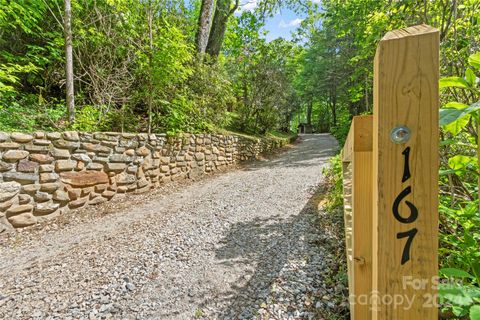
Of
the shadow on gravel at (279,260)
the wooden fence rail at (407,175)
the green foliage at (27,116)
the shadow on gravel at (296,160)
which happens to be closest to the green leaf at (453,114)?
the wooden fence rail at (407,175)

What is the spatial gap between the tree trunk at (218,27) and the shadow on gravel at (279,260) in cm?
674

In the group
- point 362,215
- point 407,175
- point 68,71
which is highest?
point 68,71

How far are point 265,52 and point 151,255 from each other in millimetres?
8993

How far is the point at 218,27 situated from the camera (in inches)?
323

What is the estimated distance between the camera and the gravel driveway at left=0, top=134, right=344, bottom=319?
1.72m

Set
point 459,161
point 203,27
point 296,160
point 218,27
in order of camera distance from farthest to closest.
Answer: point 218,27, point 296,160, point 203,27, point 459,161

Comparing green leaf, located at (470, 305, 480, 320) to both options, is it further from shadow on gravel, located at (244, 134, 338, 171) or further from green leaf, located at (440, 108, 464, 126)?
shadow on gravel, located at (244, 134, 338, 171)

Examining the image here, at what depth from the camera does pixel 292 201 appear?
155 inches

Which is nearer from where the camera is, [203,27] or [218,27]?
[203,27]

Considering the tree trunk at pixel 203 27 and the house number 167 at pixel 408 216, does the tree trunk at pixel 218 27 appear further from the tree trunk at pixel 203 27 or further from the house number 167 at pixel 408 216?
the house number 167 at pixel 408 216

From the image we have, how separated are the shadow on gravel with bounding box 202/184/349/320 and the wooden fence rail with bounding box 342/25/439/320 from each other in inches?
47.6

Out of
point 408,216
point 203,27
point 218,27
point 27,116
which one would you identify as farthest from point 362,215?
point 218,27

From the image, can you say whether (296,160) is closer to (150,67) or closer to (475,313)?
(150,67)

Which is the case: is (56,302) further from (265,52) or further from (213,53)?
(265,52)
